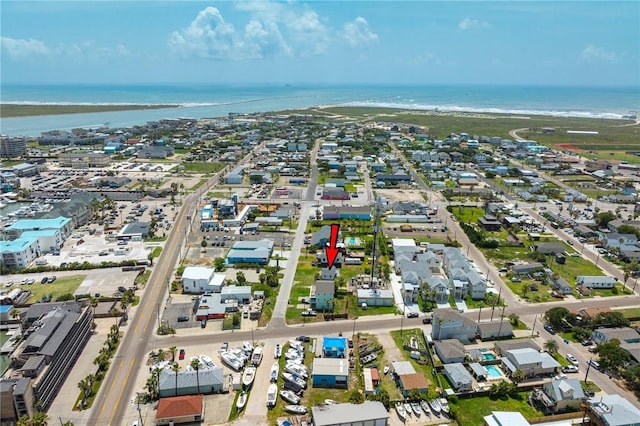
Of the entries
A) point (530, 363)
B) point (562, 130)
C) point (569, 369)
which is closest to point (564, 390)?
point (530, 363)

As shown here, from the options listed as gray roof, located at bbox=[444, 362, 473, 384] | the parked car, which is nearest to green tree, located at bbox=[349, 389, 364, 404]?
gray roof, located at bbox=[444, 362, 473, 384]

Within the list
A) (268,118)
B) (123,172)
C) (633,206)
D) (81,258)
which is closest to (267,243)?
(81,258)

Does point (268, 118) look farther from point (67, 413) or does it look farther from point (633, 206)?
point (67, 413)

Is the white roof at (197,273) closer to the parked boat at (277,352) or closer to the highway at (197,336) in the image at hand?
the highway at (197,336)

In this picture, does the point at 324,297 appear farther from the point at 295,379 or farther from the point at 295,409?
the point at 295,409

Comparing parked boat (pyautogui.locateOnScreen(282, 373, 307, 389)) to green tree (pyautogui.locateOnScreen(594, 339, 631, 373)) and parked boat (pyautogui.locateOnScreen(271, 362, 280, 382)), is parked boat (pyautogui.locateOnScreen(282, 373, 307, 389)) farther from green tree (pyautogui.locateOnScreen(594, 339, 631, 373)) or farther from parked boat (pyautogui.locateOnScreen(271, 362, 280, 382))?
green tree (pyautogui.locateOnScreen(594, 339, 631, 373))

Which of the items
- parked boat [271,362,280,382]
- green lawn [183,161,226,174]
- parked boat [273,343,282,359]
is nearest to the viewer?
parked boat [271,362,280,382]
